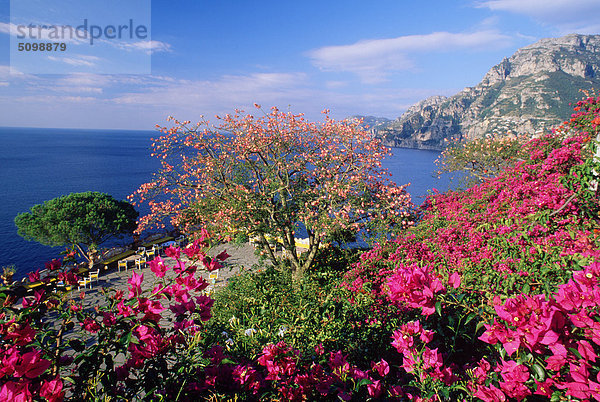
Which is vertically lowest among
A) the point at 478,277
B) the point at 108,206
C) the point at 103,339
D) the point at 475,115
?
the point at 108,206

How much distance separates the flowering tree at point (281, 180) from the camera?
852cm

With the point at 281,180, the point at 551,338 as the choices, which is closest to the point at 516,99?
the point at 281,180

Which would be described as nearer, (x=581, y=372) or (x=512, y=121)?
(x=581, y=372)

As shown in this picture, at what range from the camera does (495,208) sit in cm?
636

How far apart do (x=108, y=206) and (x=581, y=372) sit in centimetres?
2519

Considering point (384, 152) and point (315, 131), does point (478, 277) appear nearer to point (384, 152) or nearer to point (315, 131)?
point (384, 152)

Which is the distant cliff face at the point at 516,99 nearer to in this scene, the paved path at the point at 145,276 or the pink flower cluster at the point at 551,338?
the paved path at the point at 145,276

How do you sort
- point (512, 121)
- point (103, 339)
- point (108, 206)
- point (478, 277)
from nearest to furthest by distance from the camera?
point (103, 339), point (478, 277), point (108, 206), point (512, 121)

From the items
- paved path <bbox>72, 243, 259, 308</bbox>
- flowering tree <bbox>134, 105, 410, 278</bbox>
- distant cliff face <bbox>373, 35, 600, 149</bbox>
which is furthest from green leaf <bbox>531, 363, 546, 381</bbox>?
distant cliff face <bbox>373, 35, 600, 149</bbox>

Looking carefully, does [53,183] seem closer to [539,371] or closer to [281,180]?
[281,180]

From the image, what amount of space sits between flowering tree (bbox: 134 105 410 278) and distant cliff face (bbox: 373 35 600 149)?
256 feet

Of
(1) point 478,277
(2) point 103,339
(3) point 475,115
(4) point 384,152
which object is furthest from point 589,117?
(3) point 475,115

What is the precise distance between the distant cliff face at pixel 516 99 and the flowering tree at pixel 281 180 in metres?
78.1

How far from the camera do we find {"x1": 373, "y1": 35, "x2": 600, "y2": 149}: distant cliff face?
98.9 metres
